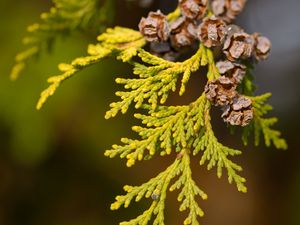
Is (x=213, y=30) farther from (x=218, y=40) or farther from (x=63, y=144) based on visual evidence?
(x=63, y=144)

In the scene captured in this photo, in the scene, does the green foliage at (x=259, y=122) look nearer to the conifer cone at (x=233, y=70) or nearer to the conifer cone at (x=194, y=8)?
the conifer cone at (x=233, y=70)

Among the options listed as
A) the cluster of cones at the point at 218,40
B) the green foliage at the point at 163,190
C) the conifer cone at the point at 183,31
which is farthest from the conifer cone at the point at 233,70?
the green foliage at the point at 163,190

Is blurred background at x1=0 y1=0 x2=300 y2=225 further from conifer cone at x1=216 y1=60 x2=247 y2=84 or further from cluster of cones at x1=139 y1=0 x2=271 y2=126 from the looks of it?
conifer cone at x1=216 y1=60 x2=247 y2=84

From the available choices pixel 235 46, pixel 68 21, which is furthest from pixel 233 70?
pixel 68 21

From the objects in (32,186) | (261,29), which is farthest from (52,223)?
(261,29)

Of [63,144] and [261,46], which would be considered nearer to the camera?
[261,46]

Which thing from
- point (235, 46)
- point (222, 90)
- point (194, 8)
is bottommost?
point (222, 90)

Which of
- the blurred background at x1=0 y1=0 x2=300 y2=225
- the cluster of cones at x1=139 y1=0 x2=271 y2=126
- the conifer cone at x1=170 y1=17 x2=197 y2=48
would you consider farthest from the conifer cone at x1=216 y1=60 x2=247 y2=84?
the blurred background at x1=0 y1=0 x2=300 y2=225
